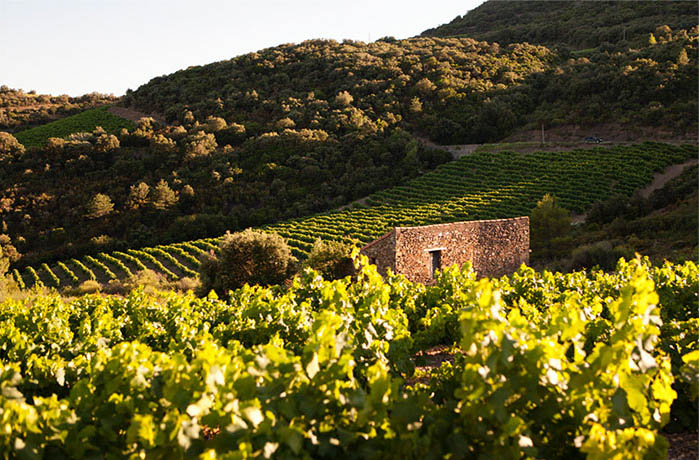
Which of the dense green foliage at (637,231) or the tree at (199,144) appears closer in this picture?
the dense green foliage at (637,231)

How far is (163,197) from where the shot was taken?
1767 inches

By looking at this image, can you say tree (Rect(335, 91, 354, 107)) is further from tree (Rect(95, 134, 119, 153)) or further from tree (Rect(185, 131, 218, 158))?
tree (Rect(95, 134, 119, 153))

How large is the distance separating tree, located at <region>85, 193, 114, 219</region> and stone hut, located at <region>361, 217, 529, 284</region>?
108 feet

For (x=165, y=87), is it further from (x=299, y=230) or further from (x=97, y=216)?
(x=299, y=230)

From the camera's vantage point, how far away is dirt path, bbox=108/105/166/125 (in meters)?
64.9

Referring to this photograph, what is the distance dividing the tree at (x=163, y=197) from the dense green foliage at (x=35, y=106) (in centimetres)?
3163

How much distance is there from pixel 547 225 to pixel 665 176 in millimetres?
16657

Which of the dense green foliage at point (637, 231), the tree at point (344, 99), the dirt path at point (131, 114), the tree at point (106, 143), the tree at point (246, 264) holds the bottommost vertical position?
the dense green foliage at point (637, 231)

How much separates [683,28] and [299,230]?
2539 inches

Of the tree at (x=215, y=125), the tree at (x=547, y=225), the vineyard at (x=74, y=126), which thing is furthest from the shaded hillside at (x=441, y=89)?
the tree at (x=547, y=225)

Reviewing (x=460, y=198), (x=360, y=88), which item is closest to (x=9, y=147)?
(x=360, y=88)

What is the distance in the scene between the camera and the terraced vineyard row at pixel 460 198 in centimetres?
3291

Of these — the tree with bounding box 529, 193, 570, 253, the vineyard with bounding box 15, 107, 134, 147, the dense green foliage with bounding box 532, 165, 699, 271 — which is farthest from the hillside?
the tree with bounding box 529, 193, 570, 253

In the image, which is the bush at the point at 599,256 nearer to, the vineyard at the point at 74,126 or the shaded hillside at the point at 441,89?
the shaded hillside at the point at 441,89
